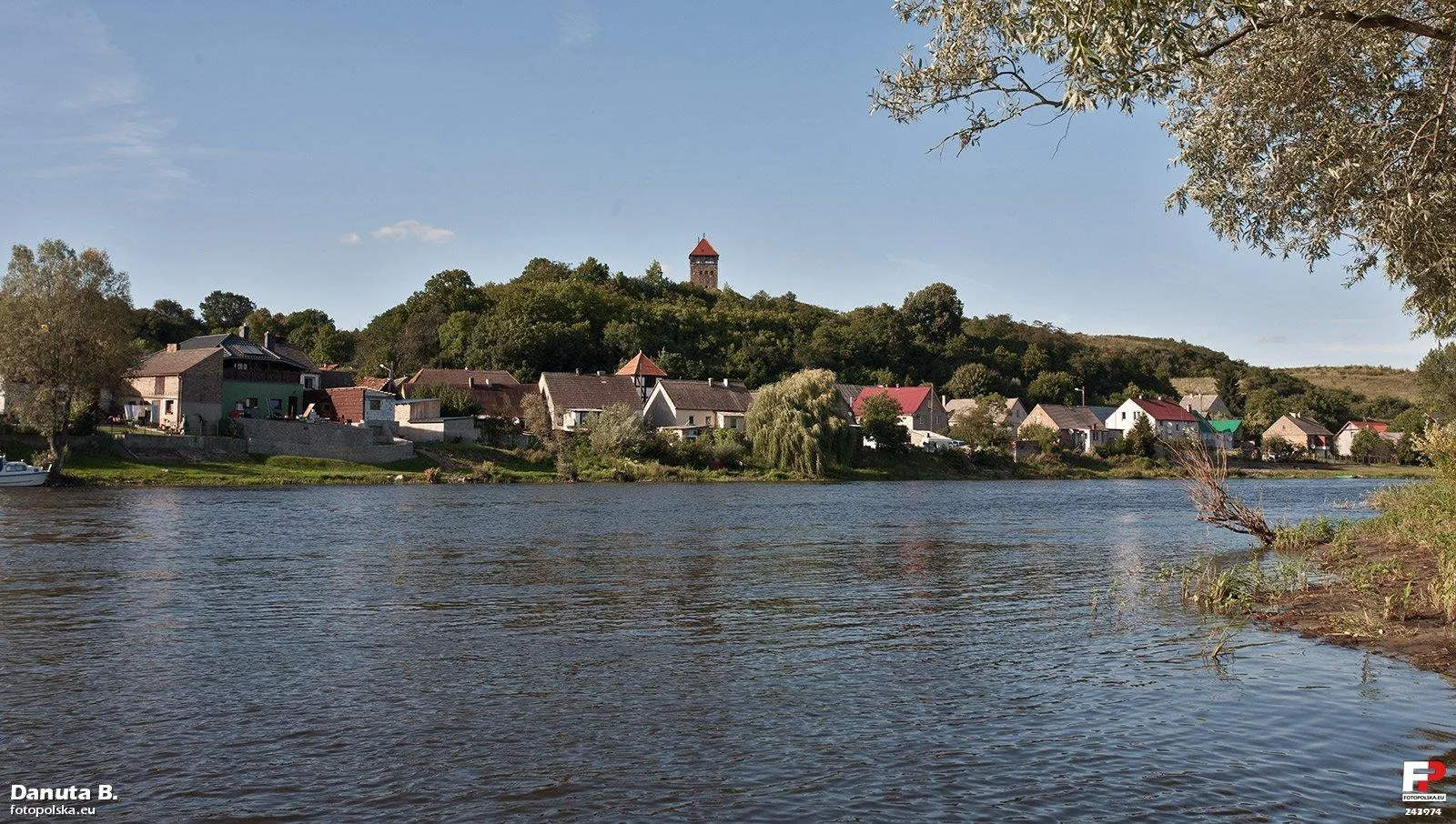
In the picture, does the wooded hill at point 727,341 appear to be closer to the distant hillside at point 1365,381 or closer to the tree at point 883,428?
the distant hillside at point 1365,381

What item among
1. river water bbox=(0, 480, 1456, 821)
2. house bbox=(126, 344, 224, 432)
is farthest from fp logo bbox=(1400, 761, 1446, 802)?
house bbox=(126, 344, 224, 432)

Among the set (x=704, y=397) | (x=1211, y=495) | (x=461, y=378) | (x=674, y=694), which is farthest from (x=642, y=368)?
(x=674, y=694)

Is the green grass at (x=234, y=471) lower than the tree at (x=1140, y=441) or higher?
lower

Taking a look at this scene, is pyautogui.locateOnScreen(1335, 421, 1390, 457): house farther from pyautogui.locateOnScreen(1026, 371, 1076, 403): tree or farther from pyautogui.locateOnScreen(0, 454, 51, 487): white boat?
pyautogui.locateOnScreen(0, 454, 51, 487): white boat

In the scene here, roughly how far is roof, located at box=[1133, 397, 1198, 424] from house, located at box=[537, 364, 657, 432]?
208 feet

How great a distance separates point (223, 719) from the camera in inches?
458

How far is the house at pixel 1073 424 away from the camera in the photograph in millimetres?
121750

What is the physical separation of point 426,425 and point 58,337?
2333 cm

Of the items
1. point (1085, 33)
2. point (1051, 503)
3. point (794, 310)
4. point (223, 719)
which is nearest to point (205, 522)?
point (223, 719)

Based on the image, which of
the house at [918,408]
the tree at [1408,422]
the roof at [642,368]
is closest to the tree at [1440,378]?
the tree at [1408,422]

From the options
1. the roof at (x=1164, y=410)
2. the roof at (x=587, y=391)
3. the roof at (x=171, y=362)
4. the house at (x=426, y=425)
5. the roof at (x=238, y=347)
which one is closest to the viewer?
the roof at (x=171, y=362)

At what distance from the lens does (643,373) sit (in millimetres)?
110500

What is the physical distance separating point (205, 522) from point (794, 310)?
13694 centimetres

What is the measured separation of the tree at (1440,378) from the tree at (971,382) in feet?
212
